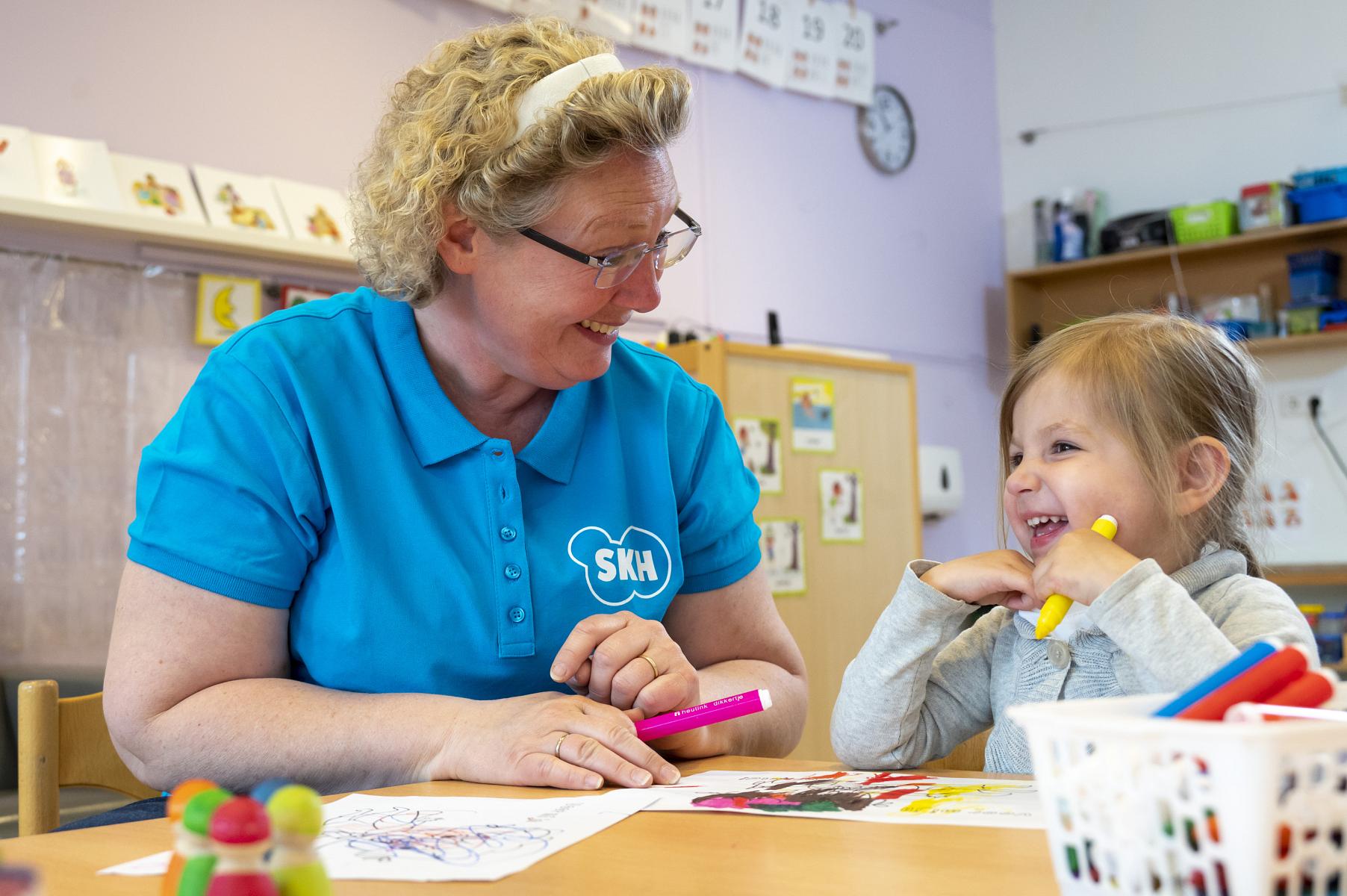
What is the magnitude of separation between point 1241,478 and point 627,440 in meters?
0.66

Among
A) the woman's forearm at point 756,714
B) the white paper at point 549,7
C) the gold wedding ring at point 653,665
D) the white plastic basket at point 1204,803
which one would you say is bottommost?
the woman's forearm at point 756,714

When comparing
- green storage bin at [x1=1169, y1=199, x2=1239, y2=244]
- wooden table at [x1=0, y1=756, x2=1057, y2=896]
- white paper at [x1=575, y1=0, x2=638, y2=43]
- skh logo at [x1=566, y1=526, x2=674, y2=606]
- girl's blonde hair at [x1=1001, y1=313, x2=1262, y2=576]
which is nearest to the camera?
wooden table at [x1=0, y1=756, x2=1057, y2=896]

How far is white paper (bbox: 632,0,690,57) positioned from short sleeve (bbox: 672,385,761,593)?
2.65 meters

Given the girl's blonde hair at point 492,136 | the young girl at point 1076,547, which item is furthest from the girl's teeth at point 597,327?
the young girl at point 1076,547

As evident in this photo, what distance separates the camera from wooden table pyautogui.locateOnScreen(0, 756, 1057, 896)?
63 cm

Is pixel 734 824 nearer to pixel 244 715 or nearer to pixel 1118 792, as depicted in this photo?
pixel 1118 792

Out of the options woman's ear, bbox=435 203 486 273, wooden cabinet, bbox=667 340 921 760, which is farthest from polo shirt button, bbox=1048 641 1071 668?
wooden cabinet, bbox=667 340 921 760

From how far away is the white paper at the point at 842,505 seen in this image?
342 centimetres

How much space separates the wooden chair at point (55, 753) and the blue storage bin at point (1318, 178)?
434 centimetres

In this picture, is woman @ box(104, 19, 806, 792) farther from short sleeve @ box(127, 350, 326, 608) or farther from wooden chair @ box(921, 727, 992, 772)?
wooden chair @ box(921, 727, 992, 772)

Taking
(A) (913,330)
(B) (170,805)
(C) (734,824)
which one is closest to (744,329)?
(A) (913,330)

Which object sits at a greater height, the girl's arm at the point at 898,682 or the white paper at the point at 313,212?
the white paper at the point at 313,212

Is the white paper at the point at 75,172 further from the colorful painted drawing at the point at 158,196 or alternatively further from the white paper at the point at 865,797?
the white paper at the point at 865,797

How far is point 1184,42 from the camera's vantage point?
485cm
